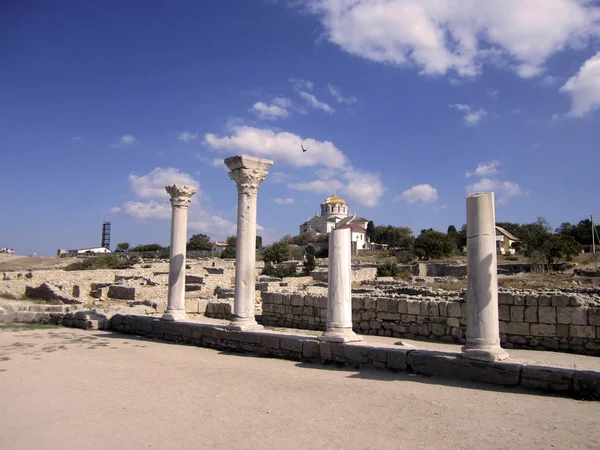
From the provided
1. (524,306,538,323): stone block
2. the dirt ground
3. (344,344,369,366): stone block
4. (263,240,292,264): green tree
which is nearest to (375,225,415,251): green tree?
(263,240,292,264): green tree

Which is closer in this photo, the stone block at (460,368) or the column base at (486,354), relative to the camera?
the stone block at (460,368)

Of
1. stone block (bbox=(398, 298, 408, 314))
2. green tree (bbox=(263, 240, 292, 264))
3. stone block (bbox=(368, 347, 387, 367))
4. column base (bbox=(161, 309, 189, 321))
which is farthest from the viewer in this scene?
green tree (bbox=(263, 240, 292, 264))

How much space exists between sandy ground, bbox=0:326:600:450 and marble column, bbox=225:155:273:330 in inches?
77.5

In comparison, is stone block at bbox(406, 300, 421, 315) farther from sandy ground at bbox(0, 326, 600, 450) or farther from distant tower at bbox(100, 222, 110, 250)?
distant tower at bbox(100, 222, 110, 250)

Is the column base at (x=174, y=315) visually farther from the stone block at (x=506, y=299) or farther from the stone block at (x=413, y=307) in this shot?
the stone block at (x=506, y=299)

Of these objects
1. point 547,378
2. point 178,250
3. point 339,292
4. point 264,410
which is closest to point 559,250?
point 339,292

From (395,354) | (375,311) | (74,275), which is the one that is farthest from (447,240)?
(395,354)

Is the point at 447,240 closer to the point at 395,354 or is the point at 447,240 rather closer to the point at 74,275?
the point at 74,275

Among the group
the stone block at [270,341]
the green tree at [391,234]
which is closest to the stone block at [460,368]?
the stone block at [270,341]

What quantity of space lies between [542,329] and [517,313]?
64 centimetres

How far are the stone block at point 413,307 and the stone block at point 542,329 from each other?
290cm

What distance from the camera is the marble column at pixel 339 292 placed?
888 centimetres

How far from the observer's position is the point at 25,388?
6.68 metres

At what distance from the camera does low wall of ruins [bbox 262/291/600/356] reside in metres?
10.5
